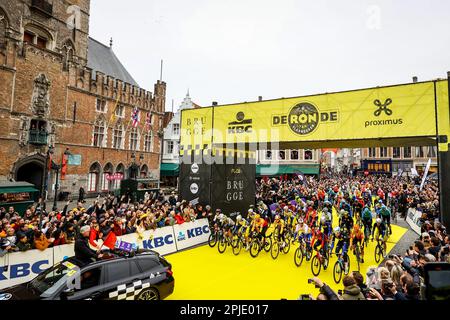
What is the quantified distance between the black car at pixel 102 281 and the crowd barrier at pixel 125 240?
1828 millimetres

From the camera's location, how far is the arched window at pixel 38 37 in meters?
24.0

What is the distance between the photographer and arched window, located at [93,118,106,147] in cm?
2943

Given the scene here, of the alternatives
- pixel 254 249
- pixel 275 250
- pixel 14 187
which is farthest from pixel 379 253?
pixel 14 187

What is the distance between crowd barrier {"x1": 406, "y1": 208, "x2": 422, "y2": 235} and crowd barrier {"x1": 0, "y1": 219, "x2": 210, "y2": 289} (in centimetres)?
1209

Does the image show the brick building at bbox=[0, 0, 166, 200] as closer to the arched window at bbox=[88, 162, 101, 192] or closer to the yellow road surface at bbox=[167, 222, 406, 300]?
the arched window at bbox=[88, 162, 101, 192]

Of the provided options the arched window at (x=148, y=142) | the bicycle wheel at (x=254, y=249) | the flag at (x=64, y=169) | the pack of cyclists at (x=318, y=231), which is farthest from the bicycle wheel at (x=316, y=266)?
the arched window at (x=148, y=142)

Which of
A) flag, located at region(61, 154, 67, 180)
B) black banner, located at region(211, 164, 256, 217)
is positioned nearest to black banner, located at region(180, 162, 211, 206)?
black banner, located at region(211, 164, 256, 217)

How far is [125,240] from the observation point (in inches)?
402

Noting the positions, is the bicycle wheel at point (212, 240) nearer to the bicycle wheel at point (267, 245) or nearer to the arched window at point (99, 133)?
the bicycle wheel at point (267, 245)

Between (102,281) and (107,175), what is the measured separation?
88.4 ft

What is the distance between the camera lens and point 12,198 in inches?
631
